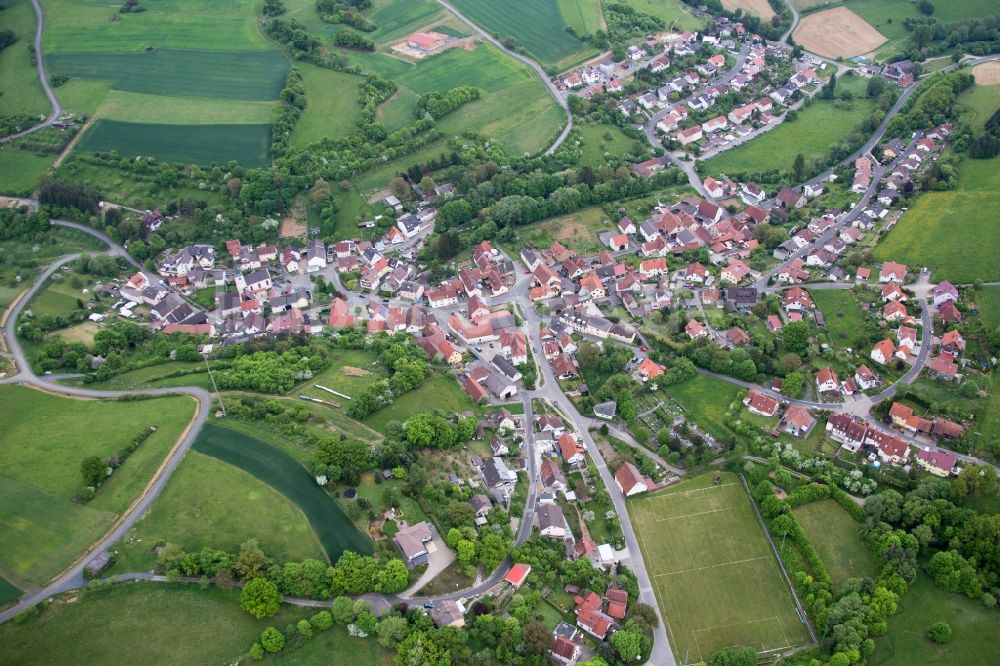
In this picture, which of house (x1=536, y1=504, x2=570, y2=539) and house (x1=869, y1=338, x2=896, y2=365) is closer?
house (x1=536, y1=504, x2=570, y2=539)

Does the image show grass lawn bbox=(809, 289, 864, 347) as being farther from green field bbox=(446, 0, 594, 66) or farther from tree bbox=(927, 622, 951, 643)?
green field bbox=(446, 0, 594, 66)

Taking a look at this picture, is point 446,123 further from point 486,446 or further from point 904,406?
point 904,406

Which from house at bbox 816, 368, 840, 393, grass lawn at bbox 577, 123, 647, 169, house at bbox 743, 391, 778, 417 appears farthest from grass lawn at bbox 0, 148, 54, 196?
house at bbox 816, 368, 840, 393

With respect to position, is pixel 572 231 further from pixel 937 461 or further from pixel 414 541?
pixel 414 541

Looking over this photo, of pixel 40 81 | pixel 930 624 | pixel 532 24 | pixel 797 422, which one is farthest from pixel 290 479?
pixel 532 24

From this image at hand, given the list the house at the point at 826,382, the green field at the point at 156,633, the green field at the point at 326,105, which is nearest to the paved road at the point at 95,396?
the green field at the point at 156,633

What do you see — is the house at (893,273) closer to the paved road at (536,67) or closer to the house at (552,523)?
the paved road at (536,67)

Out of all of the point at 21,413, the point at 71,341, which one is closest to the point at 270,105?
the point at 71,341
